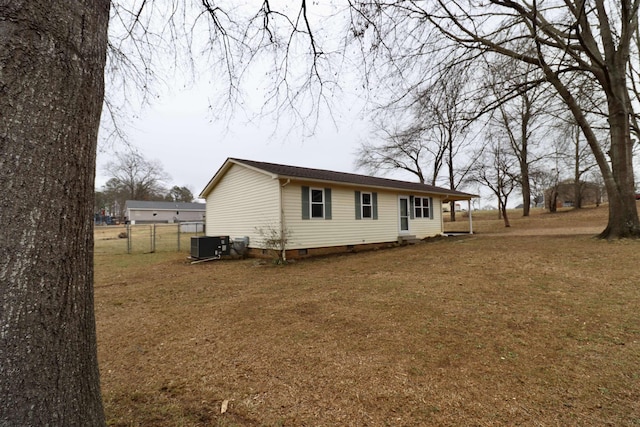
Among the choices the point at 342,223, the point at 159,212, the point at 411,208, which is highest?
the point at 159,212

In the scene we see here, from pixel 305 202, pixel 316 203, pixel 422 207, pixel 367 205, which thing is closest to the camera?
pixel 305 202

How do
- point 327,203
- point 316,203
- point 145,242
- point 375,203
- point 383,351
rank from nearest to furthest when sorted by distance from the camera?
point 383,351 → point 316,203 → point 327,203 → point 375,203 → point 145,242

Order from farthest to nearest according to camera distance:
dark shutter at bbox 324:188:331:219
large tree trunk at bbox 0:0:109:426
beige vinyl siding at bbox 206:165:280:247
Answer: dark shutter at bbox 324:188:331:219, beige vinyl siding at bbox 206:165:280:247, large tree trunk at bbox 0:0:109:426

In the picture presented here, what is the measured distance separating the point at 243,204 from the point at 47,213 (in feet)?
34.3

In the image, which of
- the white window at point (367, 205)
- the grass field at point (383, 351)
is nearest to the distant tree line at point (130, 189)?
the white window at point (367, 205)

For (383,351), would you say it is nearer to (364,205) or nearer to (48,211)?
(48,211)

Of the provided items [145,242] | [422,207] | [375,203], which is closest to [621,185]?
[422,207]

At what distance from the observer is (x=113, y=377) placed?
2.53 m

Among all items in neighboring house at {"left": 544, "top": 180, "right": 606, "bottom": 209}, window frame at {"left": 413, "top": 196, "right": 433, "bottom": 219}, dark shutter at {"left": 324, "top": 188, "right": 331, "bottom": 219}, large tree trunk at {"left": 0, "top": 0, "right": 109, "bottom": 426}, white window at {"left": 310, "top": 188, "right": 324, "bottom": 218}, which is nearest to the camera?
large tree trunk at {"left": 0, "top": 0, "right": 109, "bottom": 426}

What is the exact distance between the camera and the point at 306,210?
1012cm

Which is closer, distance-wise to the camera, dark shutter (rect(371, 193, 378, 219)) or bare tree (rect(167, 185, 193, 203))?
dark shutter (rect(371, 193, 378, 219))

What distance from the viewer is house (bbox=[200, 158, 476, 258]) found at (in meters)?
9.71

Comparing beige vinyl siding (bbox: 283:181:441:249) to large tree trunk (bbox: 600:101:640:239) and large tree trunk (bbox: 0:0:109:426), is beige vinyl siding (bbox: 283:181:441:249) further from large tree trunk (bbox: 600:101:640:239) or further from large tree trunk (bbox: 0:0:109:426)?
large tree trunk (bbox: 0:0:109:426)

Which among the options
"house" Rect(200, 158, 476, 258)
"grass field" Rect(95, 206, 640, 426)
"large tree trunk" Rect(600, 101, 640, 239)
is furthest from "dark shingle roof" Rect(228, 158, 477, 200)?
"large tree trunk" Rect(600, 101, 640, 239)
